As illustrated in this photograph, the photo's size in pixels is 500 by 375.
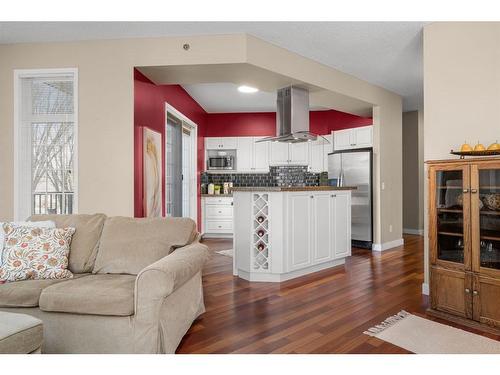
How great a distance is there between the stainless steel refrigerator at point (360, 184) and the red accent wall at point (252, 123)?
3.90 ft

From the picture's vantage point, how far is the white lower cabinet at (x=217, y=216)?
6715mm

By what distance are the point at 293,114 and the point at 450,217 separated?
7.88 feet

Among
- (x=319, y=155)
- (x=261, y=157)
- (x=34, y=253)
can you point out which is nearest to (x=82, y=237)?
(x=34, y=253)

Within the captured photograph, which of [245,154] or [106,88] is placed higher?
[106,88]

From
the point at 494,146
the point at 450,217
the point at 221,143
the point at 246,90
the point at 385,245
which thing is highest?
the point at 246,90

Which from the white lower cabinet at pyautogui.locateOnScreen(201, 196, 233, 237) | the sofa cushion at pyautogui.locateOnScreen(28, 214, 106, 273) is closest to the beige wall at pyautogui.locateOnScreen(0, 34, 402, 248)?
the sofa cushion at pyautogui.locateOnScreen(28, 214, 106, 273)

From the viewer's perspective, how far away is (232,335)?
2377 millimetres

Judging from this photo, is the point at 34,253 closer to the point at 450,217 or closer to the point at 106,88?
the point at 106,88

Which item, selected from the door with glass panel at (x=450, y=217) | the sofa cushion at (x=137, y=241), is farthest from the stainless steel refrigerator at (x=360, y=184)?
the sofa cushion at (x=137, y=241)

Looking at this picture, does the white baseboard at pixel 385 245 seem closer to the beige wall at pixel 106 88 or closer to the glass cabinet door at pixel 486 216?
the glass cabinet door at pixel 486 216

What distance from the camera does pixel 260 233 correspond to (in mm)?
3805

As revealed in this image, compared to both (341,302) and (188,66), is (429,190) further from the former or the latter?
(188,66)

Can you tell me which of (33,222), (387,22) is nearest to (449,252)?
(387,22)

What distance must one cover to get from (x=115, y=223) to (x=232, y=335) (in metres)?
1.25
